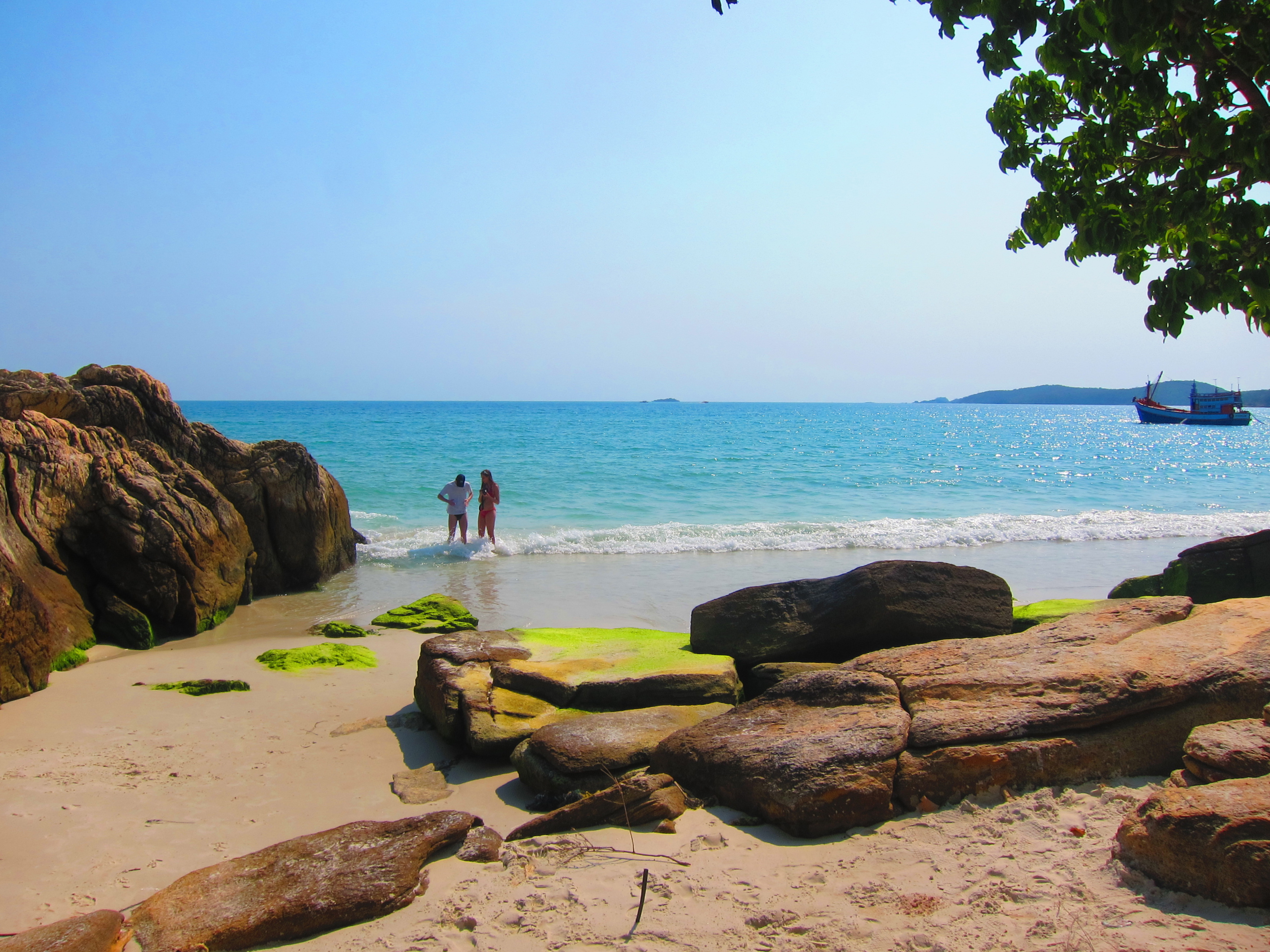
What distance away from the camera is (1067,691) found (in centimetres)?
436

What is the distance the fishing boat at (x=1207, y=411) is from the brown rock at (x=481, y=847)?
82.7 metres

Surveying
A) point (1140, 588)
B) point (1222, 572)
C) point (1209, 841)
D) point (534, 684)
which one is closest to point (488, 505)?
point (534, 684)

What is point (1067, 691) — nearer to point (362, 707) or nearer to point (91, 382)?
point (362, 707)

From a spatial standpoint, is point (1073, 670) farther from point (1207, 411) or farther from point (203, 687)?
point (1207, 411)

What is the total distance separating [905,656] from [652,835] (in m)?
2.09

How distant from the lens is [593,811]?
13.4 feet

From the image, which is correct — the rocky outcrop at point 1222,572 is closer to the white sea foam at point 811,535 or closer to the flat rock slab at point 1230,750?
the flat rock slab at point 1230,750

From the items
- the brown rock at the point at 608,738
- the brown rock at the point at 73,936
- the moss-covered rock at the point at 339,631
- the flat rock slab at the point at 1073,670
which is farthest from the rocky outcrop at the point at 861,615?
the brown rock at the point at 73,936

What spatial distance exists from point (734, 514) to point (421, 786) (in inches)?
594

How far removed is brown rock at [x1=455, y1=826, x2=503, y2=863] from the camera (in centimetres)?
380

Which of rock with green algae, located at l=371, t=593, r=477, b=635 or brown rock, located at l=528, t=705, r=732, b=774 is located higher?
brown rock, located at l=528, t=705, r=732, b=774

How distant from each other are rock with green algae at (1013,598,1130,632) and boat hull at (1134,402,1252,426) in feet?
256

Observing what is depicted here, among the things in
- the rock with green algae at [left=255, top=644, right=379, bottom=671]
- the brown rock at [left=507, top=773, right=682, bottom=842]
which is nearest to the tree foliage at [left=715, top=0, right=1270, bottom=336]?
the brown rock at [left=507, top=773, right=682, bottom=842]

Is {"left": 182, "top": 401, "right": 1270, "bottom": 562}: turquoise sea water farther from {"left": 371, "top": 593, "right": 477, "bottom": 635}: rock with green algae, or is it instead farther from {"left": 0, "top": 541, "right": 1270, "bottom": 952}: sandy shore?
{"left": 0, "top": 541, "right": 1270, "bottom": 952}: sandy shore
